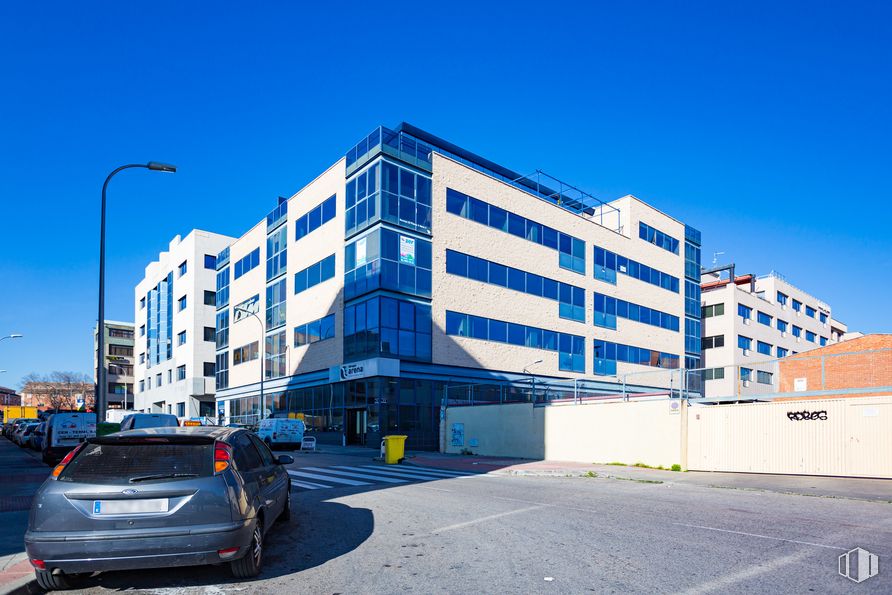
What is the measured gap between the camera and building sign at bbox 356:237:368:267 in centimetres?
3578

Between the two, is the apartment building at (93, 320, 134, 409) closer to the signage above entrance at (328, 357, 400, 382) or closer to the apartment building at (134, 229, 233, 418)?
the apartment building at (134, 229, 233, 418)

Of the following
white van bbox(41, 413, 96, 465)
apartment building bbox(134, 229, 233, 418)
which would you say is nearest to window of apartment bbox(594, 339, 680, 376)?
white van bbox(41, 413, 96, 465)

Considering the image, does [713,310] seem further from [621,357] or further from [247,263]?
[247,263]

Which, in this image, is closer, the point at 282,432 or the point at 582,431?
the point at 582,431

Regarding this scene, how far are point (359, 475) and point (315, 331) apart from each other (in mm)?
23553

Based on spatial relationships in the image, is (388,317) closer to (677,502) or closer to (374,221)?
(374,221)

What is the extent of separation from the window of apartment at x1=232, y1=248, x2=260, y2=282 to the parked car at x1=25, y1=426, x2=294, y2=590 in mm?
44667

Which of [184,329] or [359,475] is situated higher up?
[184,329]

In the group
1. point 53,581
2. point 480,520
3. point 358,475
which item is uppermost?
point 53,581

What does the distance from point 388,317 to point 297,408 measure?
1186cm

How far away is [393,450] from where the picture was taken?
77.7ft

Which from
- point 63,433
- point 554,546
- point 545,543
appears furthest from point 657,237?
point 554,546

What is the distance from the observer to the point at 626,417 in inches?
845

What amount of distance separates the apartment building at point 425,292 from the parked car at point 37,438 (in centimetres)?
1228
